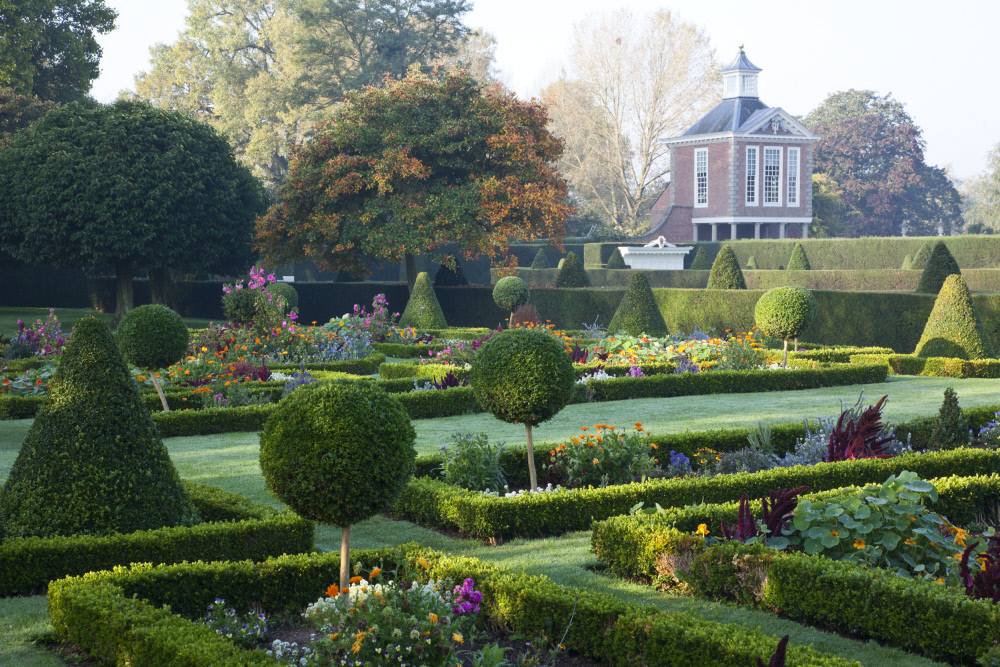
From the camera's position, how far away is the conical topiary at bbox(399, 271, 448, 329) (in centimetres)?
2284

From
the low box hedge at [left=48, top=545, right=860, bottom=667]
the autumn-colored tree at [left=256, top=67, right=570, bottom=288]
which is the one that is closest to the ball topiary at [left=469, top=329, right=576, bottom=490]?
the low box hedge at [left=48, top=545, right=860, bottom=667]

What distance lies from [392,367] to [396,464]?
10527mm

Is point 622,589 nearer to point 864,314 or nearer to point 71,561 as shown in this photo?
point 71,561

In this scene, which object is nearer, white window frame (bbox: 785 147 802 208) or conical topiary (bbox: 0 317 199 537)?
conical topiary (bbox: 0 317 199 537)

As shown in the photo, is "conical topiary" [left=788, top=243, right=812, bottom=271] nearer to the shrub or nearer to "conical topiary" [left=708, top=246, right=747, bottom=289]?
"conical topiary" [left=708, top=246, right=747, bottom=289]

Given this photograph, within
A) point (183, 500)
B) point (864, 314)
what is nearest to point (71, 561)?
point (183, 500)

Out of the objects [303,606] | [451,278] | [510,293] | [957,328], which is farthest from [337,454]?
[451,278]

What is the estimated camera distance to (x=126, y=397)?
5.93m

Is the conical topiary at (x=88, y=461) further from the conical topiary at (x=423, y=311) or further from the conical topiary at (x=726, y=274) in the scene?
the conical topiary at (x=726, y=274)

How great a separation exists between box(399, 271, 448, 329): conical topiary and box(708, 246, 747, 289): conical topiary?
668cm

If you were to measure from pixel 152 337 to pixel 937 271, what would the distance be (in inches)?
594

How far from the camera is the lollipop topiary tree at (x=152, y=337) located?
1040 cm

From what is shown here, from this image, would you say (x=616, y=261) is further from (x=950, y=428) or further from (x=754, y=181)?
(x=950, y=428)

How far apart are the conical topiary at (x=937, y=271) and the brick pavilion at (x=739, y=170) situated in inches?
1186
